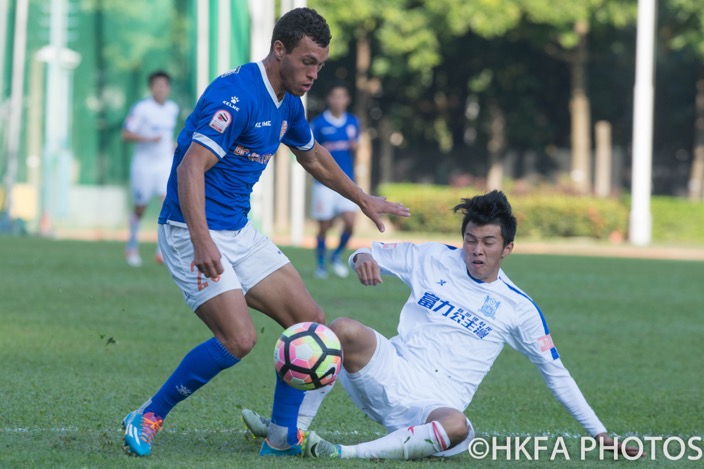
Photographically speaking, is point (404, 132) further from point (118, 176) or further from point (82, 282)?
point (82, 282)

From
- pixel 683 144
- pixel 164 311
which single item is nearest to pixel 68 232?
pixel 164 311

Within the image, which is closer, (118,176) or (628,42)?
(118,176)

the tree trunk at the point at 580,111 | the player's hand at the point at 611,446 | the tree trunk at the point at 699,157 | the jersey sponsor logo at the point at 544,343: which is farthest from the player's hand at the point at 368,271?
the tree trunk at the point at 699,157

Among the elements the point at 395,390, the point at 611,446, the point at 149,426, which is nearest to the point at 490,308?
the point at 395,390

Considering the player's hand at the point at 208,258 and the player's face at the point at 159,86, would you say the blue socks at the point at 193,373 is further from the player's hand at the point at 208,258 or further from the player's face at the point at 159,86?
the player's face at the point at 159,86

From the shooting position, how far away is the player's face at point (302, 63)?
17.8ft

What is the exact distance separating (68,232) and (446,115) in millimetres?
19258

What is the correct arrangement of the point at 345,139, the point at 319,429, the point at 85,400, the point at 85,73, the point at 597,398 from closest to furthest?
the point at 319,429 → the point at 85,400 → the point at 597,398 → the point at 345,139 → the point at 85,73

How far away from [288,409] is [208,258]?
2.56ft

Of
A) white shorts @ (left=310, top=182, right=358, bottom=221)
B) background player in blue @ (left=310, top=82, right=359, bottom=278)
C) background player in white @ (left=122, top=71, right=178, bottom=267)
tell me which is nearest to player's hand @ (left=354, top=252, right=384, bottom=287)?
background player in blue @ (left=310, top=82, right=359, bottom=278)

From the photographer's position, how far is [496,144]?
38875 millimetres

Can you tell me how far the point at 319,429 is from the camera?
20.3ft

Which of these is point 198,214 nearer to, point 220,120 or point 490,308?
point 220,120

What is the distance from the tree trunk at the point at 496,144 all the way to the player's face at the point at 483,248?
106 feet
